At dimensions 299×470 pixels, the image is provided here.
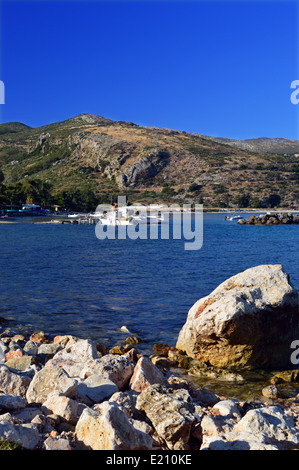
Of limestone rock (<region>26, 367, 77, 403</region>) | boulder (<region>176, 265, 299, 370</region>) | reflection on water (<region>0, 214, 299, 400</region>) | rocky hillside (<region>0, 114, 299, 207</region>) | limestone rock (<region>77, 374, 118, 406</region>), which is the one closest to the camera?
limestone rock (<region>26, 367, 77, 403</region>)

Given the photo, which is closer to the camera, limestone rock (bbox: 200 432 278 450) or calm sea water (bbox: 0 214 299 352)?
limestone rock (bbox: 200 432 278 450)

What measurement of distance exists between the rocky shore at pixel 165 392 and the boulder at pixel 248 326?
0.03m

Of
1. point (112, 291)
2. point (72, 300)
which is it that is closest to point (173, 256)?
point (112, 291)

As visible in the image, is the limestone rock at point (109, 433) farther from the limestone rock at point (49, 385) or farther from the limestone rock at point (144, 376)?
the limestone rock at point (144, 376)

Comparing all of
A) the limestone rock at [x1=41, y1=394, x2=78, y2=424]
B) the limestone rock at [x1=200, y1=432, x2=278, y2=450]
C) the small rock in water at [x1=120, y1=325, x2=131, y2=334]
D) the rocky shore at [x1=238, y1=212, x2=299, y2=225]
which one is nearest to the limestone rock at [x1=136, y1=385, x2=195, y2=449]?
the limestone rock at [x1=200, y1=432, x2=278, y2=450]

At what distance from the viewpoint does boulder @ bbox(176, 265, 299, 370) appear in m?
11.1

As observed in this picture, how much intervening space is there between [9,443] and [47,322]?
10.4 metres

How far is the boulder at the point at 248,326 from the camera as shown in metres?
11.1

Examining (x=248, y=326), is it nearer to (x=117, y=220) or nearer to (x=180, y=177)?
(x=117, y=220)

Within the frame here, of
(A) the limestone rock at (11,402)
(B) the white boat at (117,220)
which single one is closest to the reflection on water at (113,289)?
(A) the limestone rock at (11,402)

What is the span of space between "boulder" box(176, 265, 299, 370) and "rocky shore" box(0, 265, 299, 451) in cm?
3

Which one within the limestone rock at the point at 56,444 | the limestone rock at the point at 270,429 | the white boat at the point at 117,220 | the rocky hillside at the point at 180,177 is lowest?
the limestone rock at the point at 270,429

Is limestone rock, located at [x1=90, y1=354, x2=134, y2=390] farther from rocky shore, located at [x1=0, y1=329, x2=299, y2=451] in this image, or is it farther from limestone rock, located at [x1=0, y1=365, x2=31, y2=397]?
limestone rock, located at [x1=0, y1=365, x2=31, y2=397]

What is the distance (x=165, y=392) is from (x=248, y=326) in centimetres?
429
